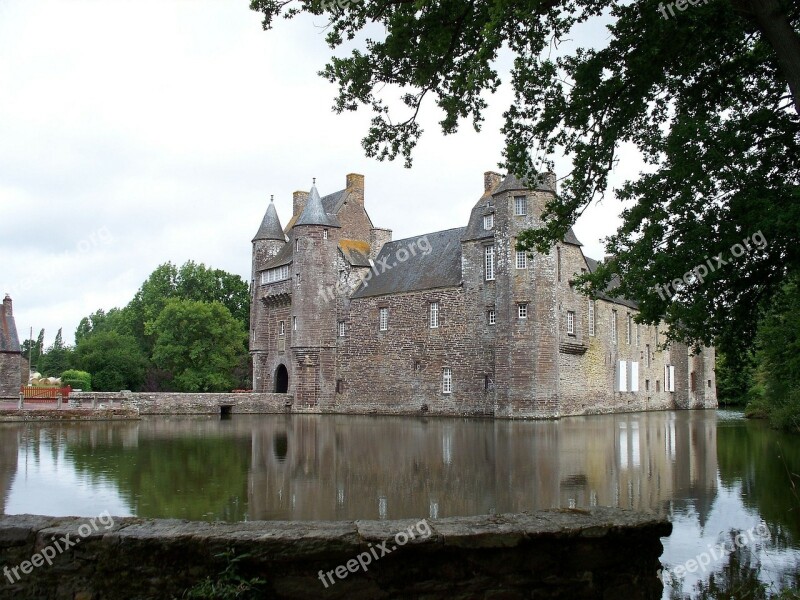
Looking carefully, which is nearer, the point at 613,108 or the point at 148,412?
the point at 613,108

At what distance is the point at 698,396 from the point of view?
178 feet

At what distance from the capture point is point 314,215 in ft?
140

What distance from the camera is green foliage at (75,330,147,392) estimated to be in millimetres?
52562

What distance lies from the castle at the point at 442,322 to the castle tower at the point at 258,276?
0.31ft

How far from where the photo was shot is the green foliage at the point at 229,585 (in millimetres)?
4531

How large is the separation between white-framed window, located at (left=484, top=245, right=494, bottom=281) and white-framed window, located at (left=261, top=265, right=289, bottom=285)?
14004mm

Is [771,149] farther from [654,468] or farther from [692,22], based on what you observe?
[654,468]

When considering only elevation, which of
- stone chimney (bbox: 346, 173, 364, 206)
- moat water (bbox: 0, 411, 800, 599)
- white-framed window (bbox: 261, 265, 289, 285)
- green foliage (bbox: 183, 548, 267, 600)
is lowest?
moat water (bbox: 0, 411, 800, 599)

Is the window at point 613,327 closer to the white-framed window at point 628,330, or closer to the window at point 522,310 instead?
the white-framed window at point 628,330

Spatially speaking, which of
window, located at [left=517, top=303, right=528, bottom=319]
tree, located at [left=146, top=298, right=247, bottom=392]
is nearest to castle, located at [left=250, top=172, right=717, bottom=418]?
window, located at [left=517, top=303, right=528, bottom=319]

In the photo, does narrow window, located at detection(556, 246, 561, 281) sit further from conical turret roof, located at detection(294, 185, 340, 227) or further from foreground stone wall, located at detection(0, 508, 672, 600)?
foreground stone wall, located at detection(0, 508, 672, 600)

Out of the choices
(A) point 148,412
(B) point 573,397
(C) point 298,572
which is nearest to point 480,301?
(B) point 573,397

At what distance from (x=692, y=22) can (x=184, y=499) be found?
9.18 m

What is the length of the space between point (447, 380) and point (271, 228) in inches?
720
